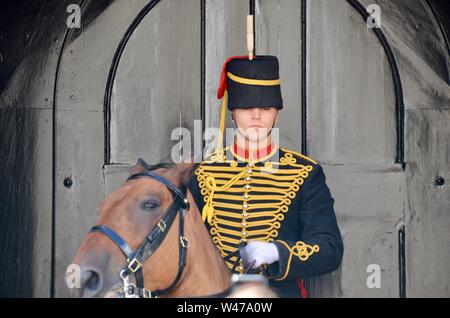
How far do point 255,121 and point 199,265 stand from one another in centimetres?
44

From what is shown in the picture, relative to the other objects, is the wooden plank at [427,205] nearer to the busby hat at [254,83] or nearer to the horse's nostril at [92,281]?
the busby hat at [254,83]

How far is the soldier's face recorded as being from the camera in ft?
7.27

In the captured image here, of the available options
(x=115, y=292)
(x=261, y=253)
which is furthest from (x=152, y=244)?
(x=261, y=253)

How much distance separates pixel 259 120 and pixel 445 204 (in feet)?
2.23

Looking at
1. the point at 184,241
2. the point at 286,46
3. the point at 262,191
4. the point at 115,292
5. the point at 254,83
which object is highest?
the point at 286,46

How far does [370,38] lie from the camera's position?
256 cm

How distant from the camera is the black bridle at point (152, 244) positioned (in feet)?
6.01

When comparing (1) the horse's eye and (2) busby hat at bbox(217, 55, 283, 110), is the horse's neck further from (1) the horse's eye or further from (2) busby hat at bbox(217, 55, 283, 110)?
(2) busby hat at bbox(217, 55, 283, 110)

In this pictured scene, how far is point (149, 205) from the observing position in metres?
1.90

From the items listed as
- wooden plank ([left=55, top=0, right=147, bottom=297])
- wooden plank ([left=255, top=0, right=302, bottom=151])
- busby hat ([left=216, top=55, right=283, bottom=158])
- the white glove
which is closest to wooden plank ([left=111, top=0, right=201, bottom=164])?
wooden plank ([left=55, top=0, right=147, bottom=297])

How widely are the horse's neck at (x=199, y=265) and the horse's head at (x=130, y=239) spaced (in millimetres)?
47

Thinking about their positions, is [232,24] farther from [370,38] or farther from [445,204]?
[445,204]

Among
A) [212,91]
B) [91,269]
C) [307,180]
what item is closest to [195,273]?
[91,269]

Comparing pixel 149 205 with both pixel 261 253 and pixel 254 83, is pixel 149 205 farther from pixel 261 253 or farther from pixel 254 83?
pixel 254 83
